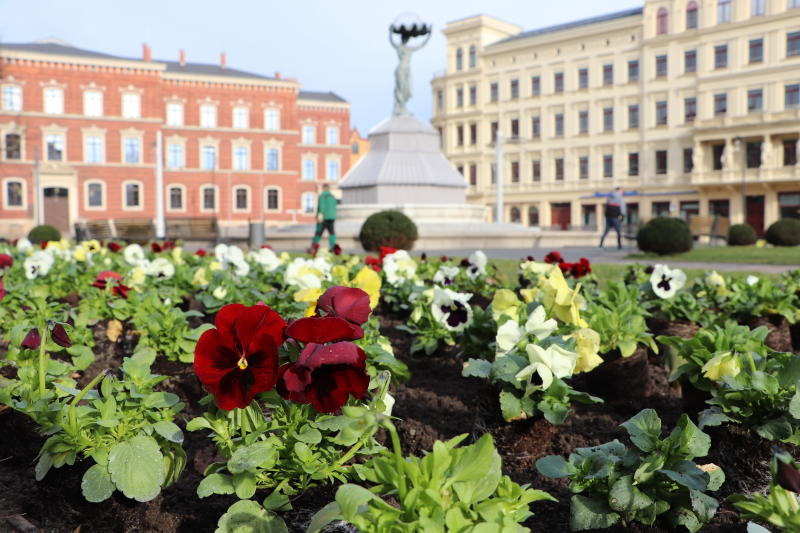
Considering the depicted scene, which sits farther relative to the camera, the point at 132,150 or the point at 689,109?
the point at 132,150

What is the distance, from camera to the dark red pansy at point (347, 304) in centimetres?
164

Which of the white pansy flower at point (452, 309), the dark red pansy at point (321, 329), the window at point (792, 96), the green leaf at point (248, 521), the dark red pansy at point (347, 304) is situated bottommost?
the green leaf at point (248, 521)

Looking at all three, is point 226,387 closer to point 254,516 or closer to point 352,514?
point 254,516

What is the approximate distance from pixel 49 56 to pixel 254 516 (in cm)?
5024

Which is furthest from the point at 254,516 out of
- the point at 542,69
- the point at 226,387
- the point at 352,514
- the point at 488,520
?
the point at 542,69

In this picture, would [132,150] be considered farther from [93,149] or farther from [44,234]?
[44,234]

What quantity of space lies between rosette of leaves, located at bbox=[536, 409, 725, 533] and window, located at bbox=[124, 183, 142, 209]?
162 ft

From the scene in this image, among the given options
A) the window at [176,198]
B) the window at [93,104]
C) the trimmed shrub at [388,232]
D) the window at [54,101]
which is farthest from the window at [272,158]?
the trimmed shrub at [388,232]

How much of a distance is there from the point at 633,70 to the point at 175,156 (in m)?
31.7

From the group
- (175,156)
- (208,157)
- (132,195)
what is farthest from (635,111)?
(132,195)

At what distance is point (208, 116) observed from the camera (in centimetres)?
5056

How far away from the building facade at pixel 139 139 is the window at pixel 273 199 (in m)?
0.07

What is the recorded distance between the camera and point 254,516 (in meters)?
1.51

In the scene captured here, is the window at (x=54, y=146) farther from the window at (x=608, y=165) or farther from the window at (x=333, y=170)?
the window at (x=608, y=165)
